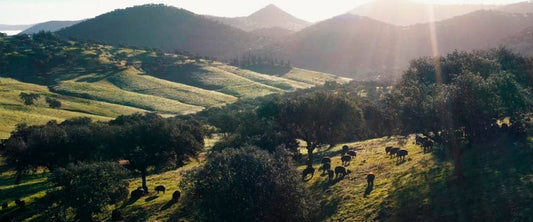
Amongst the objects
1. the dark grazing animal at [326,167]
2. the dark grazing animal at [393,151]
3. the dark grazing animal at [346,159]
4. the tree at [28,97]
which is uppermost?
the tree at [28,97]

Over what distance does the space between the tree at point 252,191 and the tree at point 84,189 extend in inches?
678

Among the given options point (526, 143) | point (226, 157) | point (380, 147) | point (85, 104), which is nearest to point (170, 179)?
point (226, 157)

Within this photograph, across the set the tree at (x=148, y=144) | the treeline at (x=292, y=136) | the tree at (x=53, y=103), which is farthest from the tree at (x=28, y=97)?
the tree at (x=148, y=144)

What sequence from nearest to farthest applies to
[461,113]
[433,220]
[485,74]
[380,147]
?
[433,220], [461,113], [485,74], [380,147]

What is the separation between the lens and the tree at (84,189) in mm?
49438

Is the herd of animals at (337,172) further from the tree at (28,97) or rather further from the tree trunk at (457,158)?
the tree at (28,97)

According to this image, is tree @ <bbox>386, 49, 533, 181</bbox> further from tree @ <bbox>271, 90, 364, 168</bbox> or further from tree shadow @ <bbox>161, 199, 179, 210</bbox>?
tree shadow @ <bbox>161, 199, 179, 210</bbox>

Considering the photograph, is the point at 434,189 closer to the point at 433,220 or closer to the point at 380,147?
the point at 433,220

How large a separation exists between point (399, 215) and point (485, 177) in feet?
34.5

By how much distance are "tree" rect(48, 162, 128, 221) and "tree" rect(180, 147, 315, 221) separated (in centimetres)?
1722

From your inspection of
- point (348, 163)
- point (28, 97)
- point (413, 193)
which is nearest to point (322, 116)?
point (348, 163)

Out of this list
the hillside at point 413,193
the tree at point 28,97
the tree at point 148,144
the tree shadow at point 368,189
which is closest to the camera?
the hillside at point 413,193

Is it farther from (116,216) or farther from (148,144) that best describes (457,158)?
(148,144)

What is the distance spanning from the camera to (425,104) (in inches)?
1735
